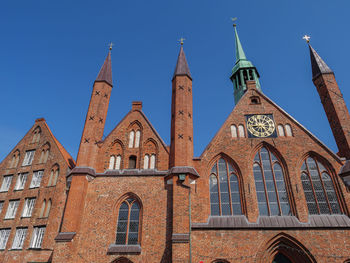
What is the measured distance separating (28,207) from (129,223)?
10265 mm

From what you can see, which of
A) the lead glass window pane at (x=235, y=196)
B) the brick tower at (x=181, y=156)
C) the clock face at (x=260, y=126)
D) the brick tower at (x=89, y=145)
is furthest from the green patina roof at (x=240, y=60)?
the lead glass window pane at (x=235, y=196)

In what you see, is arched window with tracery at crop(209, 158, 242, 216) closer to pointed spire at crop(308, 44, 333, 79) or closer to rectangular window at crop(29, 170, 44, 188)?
pointed spire at crop(308, 44, 333, 79)

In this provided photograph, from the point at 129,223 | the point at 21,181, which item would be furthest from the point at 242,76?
the point at 21,181

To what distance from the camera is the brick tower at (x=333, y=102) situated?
17484 mm

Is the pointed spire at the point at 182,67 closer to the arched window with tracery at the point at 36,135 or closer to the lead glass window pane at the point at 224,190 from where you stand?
the lead glass window pane at the point at 224,190

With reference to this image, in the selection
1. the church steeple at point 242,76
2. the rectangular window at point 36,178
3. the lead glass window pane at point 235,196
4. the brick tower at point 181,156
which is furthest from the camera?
the church steeple at point 242,76

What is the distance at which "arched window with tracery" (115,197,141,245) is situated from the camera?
15.1 metres

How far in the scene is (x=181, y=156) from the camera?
658 inches

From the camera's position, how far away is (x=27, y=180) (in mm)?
22219

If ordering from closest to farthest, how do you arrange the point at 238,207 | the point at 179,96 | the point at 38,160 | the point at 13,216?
the point at 238,207 → the point at 179,96 → the point at 13,216 → the point at 38,160

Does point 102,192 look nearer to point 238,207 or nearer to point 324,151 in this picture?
point 238,207

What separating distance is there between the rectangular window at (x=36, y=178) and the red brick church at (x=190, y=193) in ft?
0.35

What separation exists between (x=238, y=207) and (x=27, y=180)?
16.9 m

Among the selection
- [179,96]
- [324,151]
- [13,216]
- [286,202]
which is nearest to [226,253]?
[286,202]
